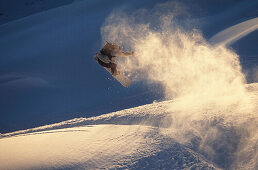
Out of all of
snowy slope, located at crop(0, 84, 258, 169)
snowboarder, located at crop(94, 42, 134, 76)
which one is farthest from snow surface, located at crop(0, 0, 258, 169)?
snowboarder, located at crop(94, 42, 134, 76)

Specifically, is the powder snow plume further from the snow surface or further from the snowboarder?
the snowboarder

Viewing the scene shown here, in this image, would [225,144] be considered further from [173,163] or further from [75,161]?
[75,161]

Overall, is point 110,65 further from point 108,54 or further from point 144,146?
point 144,146

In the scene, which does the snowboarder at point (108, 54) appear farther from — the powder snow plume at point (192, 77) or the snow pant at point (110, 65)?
the powder snow plume at point (192, 77)

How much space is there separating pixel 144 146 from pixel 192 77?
131 inches

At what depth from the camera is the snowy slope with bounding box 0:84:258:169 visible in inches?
98.1

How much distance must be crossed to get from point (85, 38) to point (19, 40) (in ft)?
9.66

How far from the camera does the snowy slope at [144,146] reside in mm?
2492

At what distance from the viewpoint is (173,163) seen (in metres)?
2.44

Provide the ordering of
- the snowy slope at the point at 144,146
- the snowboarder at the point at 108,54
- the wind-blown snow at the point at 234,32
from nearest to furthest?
the snowboarder at the point at 108,54 < the snowy slope at the point at 144,146 < the wind-blown snow at the point at 234,32

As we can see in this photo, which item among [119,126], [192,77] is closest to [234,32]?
[192,77]

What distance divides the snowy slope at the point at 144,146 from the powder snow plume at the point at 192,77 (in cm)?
1

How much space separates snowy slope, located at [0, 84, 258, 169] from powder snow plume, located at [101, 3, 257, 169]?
0.01 meters

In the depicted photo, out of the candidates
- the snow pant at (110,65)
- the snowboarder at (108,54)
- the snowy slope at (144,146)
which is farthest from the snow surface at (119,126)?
the snowboarder at (108,54)
